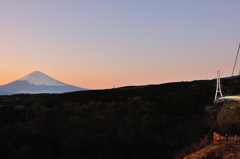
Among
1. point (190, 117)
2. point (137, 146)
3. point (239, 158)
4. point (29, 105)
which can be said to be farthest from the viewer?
point (29, 105)

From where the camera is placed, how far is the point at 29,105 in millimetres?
31250

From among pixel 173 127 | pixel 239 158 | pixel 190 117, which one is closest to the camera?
pixel 239 158

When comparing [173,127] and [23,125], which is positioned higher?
[23,125]

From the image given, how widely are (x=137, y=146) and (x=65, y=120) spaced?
10433mm

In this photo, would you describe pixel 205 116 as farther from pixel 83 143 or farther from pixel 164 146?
pixel 83 143

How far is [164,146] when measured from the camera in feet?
71.5

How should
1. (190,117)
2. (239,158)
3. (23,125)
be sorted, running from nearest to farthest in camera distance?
(239,158), (23,125), (190,117)

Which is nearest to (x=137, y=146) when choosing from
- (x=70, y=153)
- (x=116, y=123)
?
(x=116, y=123)

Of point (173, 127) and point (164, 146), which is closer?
point (164, 146)

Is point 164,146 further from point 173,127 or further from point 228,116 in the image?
point 228,116

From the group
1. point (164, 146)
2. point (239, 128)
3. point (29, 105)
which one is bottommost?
point (164, 146)

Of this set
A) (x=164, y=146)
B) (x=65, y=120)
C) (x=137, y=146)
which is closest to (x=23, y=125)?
(x=65, y=120)

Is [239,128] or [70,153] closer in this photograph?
[70,153]

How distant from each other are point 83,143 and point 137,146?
586 cm
